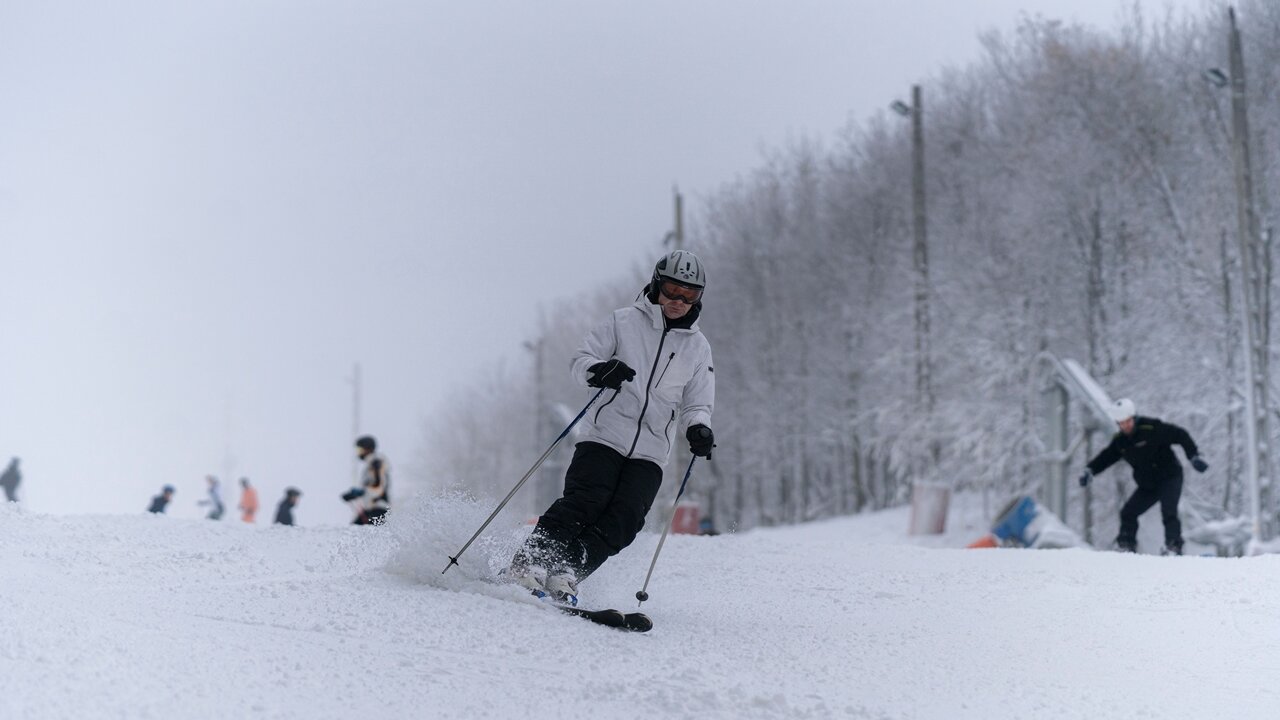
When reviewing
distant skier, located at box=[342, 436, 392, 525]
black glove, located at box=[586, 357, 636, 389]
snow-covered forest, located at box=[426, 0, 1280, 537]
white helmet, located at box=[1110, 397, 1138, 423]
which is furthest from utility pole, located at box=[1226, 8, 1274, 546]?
black glove, located at box=[586, 357, 636, 389]

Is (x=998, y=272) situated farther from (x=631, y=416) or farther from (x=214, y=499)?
(x=631, y=416)

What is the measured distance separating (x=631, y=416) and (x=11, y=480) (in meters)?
16.7

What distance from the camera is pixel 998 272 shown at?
22281mm

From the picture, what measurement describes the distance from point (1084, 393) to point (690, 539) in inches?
250

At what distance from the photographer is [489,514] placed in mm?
5387

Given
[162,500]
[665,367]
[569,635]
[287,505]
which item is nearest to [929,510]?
[287,505]

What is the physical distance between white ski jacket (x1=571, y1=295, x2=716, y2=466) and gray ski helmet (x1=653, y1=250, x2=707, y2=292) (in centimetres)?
18

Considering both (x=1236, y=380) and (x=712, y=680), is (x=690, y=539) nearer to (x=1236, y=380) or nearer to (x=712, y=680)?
(x=712, y=680)

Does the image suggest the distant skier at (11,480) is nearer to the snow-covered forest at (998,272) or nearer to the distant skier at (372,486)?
the snow-covered forest at (998,272)

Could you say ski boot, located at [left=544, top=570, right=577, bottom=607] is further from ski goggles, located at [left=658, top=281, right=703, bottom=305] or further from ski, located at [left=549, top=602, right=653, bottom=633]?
ski goggles, located at [left=658, top=281, right=703, bottom=305]

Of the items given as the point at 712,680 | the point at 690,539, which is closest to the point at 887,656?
the point at 712,680

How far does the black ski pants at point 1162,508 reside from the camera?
10.0 metres

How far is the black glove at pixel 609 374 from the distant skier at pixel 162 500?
12238 millimetres

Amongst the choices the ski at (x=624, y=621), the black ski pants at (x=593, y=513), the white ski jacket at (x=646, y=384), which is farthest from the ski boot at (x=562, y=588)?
the white ski jacket at (x=646, y=384)
